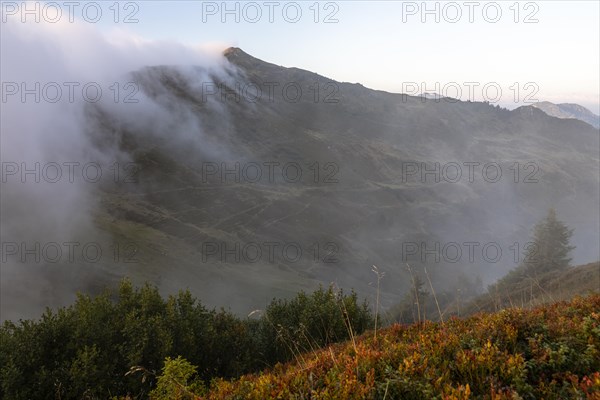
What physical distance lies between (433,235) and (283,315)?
13466cm

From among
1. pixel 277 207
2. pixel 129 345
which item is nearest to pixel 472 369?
pixel 129 345

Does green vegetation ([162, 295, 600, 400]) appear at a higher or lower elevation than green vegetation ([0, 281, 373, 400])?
higher

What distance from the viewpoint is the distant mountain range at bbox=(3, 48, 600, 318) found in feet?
305

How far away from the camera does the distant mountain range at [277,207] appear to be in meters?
93.0

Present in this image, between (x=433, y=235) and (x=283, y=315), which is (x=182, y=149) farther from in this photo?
(x=283, y=315)

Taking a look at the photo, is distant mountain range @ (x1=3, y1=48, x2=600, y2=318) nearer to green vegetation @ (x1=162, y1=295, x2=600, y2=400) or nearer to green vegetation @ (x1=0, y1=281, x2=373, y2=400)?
green vegetation @ (x1=0, y1=281, x2=373, y2=400)

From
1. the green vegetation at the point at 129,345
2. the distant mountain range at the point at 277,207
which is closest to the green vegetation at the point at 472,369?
the green vegetation at the point at 129,345

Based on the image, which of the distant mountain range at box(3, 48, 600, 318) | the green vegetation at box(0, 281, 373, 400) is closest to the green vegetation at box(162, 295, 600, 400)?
the green vegetation at box(0, 281, 373, 400)

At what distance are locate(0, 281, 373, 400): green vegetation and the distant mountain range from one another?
62.1 meters

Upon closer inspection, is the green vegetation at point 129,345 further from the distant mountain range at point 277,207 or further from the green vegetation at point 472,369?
the distant mountain range at point 277,207

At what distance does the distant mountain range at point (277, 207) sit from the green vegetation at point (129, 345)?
62080 mm

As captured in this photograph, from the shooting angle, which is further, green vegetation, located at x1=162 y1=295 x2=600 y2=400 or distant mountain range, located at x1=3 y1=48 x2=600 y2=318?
distant mountain range, located at x1=3 y1=48 x2=600 y2=318

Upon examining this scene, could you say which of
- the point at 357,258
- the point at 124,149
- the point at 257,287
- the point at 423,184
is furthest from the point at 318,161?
the point at 257,287

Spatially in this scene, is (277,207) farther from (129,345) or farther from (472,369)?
(472,369)
